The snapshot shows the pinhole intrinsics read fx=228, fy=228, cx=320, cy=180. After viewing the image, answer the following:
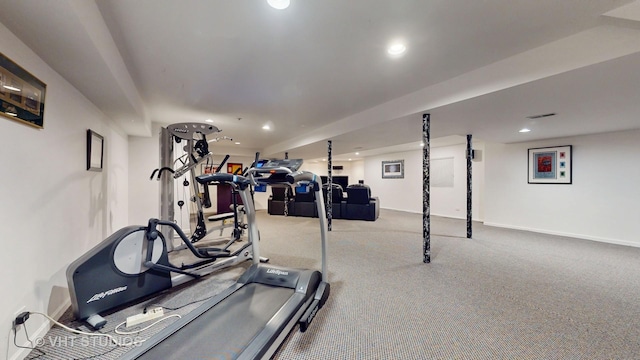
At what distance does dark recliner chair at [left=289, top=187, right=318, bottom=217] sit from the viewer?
7.12 meters

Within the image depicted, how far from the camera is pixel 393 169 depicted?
358 inches

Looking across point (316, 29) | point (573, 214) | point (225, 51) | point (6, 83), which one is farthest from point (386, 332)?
point (573, 214)

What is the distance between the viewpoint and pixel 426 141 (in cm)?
324

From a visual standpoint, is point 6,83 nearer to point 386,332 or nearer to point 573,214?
point 386,332

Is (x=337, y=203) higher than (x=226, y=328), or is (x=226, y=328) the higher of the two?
(x=337, y=203)

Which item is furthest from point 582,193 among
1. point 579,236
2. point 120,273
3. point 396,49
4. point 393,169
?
point 120,273

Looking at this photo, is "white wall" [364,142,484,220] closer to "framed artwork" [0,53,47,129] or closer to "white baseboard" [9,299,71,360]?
"framed artwork" [0,53,47,129]

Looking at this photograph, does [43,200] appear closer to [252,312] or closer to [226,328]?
[226,328]

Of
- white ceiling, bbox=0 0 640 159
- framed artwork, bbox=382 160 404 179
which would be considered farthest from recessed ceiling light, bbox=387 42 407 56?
framed artwork, bbox=382 160 404 179

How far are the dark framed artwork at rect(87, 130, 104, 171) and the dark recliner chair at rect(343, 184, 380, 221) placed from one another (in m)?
5.22

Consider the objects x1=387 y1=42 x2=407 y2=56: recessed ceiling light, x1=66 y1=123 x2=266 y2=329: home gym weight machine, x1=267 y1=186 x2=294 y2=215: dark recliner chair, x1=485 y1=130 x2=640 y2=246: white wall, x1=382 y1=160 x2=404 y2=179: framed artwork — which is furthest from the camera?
x1=382 y1=160 x2=404 y2=179: framed artwork

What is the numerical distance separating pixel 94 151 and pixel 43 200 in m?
1.14

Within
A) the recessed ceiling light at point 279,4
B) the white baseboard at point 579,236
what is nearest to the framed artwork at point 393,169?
the white baseboard at point 579,236

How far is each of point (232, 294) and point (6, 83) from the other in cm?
208
